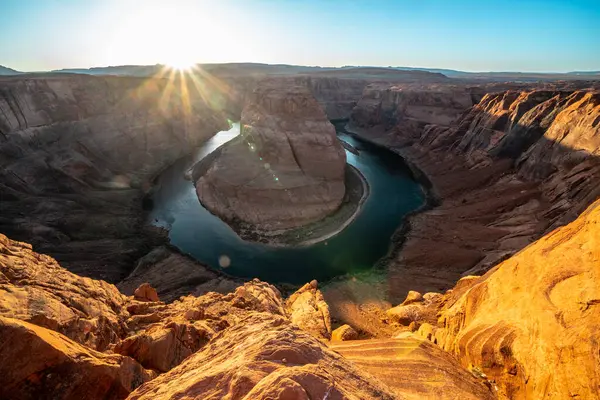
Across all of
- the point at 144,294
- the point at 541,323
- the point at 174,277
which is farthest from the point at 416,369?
the point at 174,277

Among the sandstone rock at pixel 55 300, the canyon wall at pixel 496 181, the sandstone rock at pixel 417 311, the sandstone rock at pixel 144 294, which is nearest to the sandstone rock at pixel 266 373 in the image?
the sandstone rock at pixel 55 300

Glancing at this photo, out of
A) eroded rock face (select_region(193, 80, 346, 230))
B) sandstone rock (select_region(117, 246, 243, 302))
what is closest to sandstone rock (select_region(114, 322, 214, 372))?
sandstone rock (select_region(117, 246, 243, 302))

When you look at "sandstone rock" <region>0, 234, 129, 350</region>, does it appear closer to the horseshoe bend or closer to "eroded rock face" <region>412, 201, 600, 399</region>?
the horseshoe bend

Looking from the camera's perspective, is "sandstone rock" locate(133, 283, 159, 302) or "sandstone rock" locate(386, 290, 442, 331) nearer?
"sandstone rock" locate(133, 283, 159, 302)

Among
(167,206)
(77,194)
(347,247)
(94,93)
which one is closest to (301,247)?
(347,247)

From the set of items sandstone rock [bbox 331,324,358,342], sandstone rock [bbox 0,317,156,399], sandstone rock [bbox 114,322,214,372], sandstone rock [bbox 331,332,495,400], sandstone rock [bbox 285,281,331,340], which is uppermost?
sandstone rock [bbox 0,317,156,399]

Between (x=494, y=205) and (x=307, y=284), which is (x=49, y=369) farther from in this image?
(x=494, y=205)
